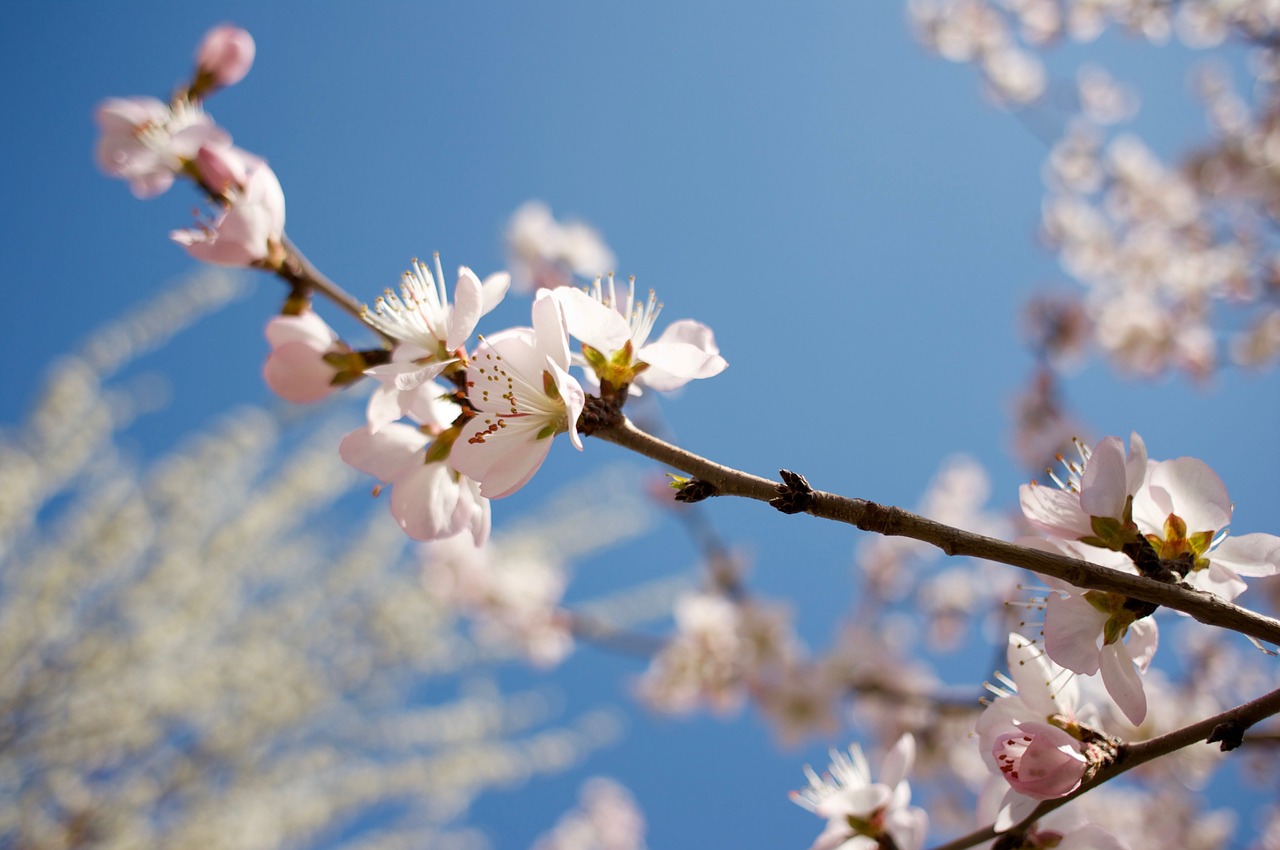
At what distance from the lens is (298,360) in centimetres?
87

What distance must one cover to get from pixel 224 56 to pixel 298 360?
0.59 m

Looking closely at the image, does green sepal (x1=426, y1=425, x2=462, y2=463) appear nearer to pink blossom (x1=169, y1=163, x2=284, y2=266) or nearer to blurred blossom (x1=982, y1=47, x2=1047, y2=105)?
pink blossom (x1=169, y1=163, x2=284, y2=266)

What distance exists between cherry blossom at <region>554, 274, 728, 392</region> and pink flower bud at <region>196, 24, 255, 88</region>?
0.77 m

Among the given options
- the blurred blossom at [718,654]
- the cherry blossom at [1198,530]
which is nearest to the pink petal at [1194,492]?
the cherry blossom at [1198,530]

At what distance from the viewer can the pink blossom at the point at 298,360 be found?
872 mm

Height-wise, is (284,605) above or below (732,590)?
above

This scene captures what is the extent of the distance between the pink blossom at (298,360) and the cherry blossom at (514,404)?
0.27 meters

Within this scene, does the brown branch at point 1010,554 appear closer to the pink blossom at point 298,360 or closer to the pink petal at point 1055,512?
the pink petal at point 1055,512

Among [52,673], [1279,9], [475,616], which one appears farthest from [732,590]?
[1279,9]

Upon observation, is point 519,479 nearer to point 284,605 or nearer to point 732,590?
point 732,590

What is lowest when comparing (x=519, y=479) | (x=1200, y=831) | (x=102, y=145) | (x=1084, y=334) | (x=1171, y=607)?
(x=1200, y=831)

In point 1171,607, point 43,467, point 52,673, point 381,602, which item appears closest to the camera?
point 1171,607

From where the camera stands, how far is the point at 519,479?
0.68m

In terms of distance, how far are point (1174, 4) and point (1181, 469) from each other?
15.0 ft
